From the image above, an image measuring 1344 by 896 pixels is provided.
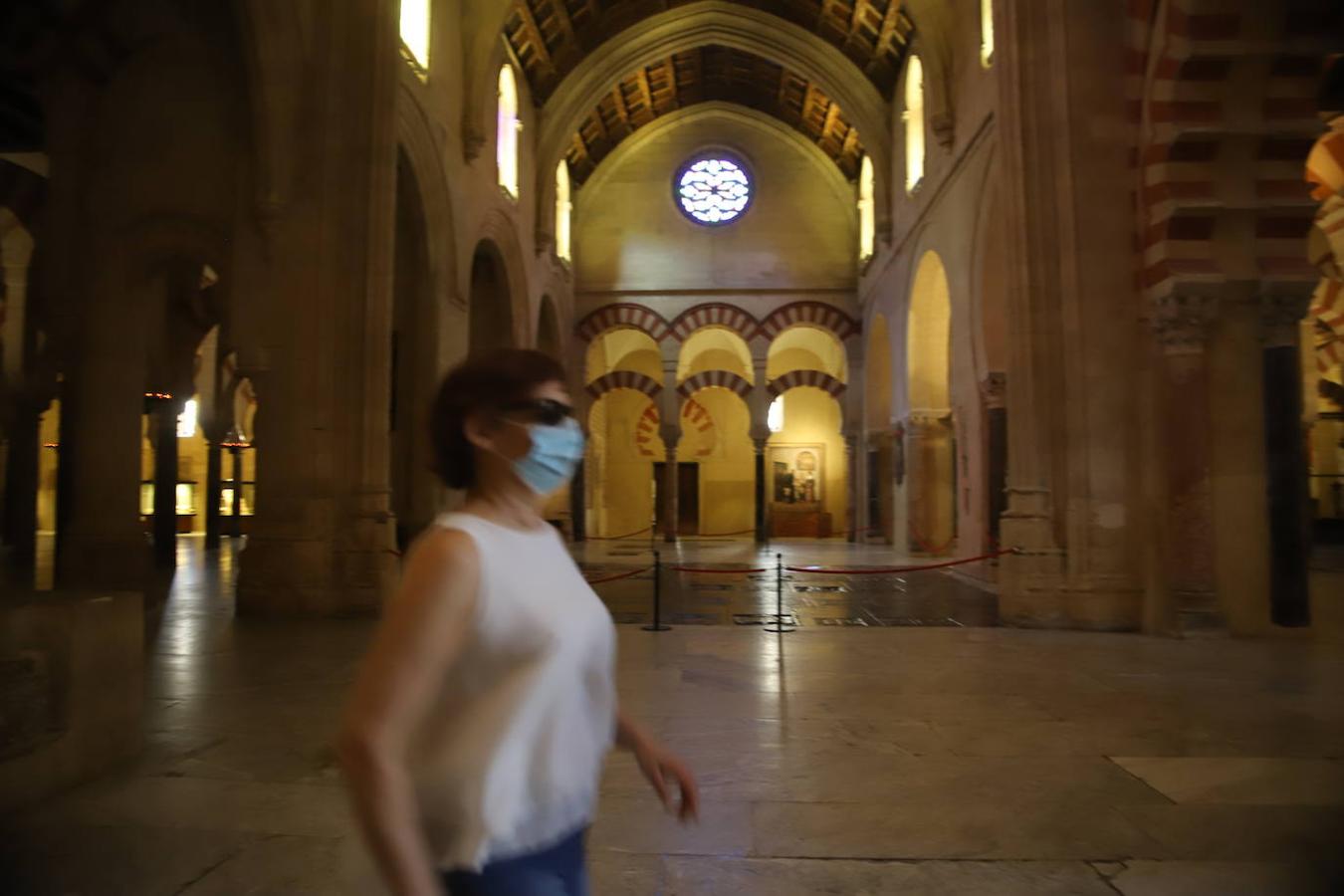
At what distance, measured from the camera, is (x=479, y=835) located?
1029 mm

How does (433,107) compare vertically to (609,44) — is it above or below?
below

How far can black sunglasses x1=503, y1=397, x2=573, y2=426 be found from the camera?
1.22 meters

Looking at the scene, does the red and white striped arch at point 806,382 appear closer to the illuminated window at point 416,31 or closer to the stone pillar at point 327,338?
the illuminated window at point 416,31

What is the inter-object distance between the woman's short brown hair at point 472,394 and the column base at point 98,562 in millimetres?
8688

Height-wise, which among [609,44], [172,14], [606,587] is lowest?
[606,587]

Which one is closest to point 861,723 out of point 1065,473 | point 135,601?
point 135,601

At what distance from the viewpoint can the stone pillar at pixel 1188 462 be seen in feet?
20.9

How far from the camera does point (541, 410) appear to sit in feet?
4.02

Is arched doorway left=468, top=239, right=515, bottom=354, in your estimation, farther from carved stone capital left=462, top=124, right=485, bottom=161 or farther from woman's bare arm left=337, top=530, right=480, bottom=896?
woman's bare arm left=337, top=530, right=480, bottom=896

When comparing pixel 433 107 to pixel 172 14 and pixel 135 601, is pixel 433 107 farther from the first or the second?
pixel 135 601

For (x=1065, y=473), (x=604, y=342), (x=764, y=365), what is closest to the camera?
(x=1065, y=473)

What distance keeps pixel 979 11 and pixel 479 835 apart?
41.7 ft

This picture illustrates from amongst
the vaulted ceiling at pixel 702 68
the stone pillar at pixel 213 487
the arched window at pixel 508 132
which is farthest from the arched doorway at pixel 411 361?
the stone pillar at pixel 213 487

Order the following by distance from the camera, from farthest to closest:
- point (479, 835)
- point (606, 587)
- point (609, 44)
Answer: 1. point (609, 44)
2. point (606, 587)
3. point (479, 835)
